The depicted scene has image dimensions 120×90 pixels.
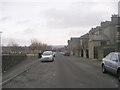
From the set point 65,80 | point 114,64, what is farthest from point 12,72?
point 114,64

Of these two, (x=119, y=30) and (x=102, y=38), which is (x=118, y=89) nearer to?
(x=119, y=30)

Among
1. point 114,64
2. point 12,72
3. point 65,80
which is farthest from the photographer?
point 12,72

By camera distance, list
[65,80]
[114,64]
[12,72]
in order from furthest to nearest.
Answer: [12,72] < [114,64] < [65,80]

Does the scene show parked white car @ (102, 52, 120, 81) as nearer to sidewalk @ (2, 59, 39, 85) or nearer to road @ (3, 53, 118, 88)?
road @ (3, 53, 118, 88)

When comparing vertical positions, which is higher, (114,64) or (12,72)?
(114,64)

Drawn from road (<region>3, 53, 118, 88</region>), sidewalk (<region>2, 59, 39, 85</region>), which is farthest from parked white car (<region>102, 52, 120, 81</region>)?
sidewalk (<region>2, 59, 39, 85</region>)

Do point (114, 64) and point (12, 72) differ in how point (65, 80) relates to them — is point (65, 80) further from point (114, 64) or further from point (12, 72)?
point (12, 72)

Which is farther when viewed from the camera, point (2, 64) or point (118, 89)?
point (2, 64)

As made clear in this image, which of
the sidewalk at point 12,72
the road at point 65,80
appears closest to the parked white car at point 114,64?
the road at point 65,80

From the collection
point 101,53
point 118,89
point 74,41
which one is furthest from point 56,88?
point 74,41

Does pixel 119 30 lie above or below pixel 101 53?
above

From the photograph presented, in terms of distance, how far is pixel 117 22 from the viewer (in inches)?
2125

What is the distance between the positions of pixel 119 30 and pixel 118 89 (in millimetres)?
43854

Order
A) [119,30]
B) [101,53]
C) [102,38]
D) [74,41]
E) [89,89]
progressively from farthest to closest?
[74,41], [102,38], [119,30], [101,53], [89,89]
